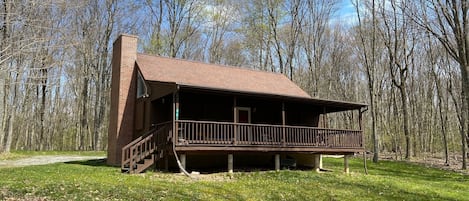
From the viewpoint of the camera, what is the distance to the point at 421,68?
125ft

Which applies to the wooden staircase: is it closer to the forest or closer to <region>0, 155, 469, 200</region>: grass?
<region>0, 155, 469, 200</region>: grass

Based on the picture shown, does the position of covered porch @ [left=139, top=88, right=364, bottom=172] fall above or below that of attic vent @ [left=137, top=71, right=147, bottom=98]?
below

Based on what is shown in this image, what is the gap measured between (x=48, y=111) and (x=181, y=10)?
74.1 ft

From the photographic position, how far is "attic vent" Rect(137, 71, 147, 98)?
1823 cm

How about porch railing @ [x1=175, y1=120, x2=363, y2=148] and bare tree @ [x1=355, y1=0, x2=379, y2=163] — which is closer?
porch railing @ [x1=175, y1=120, x2=363, y2=148]

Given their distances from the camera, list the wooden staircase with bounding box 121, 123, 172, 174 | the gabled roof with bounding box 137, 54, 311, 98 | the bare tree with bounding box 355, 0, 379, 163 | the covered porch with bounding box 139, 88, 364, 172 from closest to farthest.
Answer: the wooden staircase with bounding box 121, 123, 172, 174
the covered porch with bounding box 139, 88, 364, 172
the gabled roof with bounding box 137, 54, 311, 98
the bare tree with bounding box 355, 0, 379, 163

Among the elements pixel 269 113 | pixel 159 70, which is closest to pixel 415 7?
pixel 269 113

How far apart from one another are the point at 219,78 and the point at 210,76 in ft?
1.68

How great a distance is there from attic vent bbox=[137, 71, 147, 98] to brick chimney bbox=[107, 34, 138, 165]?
321 mm

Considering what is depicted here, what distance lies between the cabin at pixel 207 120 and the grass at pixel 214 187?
1255 mm

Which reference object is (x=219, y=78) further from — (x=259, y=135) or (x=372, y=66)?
(x=372, y=66)

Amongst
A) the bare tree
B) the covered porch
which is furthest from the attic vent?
the bare tree

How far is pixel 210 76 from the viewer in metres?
20.3

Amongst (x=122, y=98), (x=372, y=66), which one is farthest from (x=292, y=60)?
(x=122, y=98)
